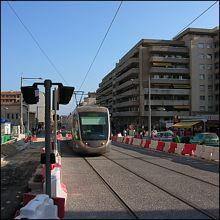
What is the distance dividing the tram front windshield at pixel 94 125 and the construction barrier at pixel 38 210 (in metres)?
19.6

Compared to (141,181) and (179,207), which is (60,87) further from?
(141,181)

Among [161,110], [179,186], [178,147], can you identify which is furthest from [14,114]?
[179,186]

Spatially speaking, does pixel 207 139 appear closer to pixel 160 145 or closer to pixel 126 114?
pixel 160 145

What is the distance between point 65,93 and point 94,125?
15.8 m

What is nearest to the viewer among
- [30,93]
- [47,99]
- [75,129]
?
[47,99]

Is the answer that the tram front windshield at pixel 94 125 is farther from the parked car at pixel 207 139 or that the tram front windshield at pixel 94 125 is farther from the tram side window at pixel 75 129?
the parked car at pixel 207 139

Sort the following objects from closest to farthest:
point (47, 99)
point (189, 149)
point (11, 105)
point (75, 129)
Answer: point (47, 99), point (189, 149), point (75, 129), point (11, 105)

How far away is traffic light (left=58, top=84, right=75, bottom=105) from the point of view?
9.17m

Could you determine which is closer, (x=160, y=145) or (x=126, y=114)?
(x=160, y=145)

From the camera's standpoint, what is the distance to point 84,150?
80.8ft

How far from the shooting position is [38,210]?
4.45 metres

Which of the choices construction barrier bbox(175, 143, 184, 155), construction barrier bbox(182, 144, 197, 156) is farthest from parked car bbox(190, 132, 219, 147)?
construction barrier bbox(182, 144, 197, 156)

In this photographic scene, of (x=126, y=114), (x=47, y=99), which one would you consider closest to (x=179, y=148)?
(x=47, y=99)

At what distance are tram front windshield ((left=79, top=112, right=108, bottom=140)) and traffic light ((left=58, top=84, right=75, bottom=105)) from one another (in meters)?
15.4
